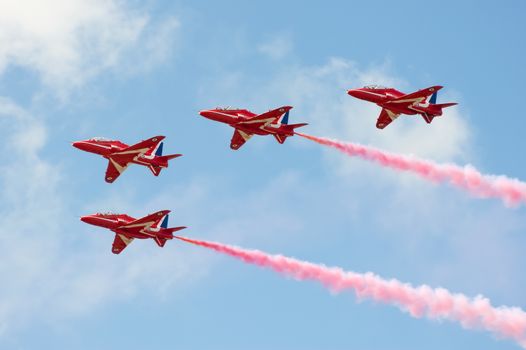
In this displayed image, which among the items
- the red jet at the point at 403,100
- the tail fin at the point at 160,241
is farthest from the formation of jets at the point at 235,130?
the tail fin at the point at 160,241

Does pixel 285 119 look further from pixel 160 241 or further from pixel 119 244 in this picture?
pixel 119 244

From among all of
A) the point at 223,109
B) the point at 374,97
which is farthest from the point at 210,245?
the point at 374,97

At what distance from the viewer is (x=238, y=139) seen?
Answer: 16788 cm

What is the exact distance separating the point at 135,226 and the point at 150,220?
2.17m

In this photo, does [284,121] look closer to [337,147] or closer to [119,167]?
[337,147]

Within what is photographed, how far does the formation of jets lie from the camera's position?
160 metres

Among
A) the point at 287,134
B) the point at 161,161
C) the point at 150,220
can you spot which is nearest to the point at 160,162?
the point at 161,161

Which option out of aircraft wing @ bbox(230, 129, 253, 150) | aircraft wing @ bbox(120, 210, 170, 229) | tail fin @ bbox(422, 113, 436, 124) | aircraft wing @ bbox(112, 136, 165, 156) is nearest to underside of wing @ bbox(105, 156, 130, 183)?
aircraft wing @ bbox(112, 136, 165, 156)

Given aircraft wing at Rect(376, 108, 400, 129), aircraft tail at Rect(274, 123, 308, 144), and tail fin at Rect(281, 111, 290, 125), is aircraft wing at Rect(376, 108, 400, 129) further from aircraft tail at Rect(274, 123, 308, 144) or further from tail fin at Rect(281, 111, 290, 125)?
aircraft tail at Rect(274, 123, 308, 144)

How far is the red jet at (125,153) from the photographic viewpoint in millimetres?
162925

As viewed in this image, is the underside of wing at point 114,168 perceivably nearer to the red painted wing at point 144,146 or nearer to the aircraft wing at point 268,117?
the red painted wing at point 144,146

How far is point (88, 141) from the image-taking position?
165 metres

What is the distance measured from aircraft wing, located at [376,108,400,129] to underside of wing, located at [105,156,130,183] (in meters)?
32.1

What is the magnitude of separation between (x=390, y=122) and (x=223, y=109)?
2127 centimetres
